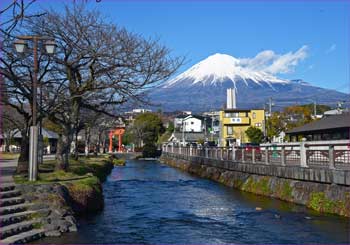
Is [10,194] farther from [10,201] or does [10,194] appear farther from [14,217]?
[14,217]

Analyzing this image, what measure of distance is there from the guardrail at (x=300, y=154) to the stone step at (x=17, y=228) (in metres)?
10.3

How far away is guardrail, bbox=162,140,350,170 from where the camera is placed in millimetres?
16047

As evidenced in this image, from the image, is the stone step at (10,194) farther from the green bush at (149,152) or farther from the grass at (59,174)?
the green bush at (149,152)

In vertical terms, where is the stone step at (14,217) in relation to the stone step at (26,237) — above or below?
above

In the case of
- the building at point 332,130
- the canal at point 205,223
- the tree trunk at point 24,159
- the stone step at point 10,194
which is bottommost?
the canal at point 205,223

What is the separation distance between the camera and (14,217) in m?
11.3

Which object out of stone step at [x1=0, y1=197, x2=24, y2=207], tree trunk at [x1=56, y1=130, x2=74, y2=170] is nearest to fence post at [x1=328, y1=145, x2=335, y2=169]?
stone step at [x1=0, y1=197, x2=24, y2=207]

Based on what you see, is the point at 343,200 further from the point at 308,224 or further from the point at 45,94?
the point at 45,94

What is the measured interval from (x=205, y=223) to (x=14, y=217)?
5.76m

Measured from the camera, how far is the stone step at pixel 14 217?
10.9 meters

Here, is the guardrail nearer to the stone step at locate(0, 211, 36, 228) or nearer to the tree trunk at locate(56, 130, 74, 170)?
the tree trunk at locate(56, 130, 74, 170)

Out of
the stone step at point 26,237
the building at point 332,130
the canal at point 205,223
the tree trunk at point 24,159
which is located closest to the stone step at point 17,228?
the stone step at point 26,237

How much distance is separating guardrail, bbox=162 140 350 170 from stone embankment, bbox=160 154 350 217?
724 millimetres

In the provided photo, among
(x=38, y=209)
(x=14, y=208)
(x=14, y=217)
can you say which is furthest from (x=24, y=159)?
(x=14, y=217)
